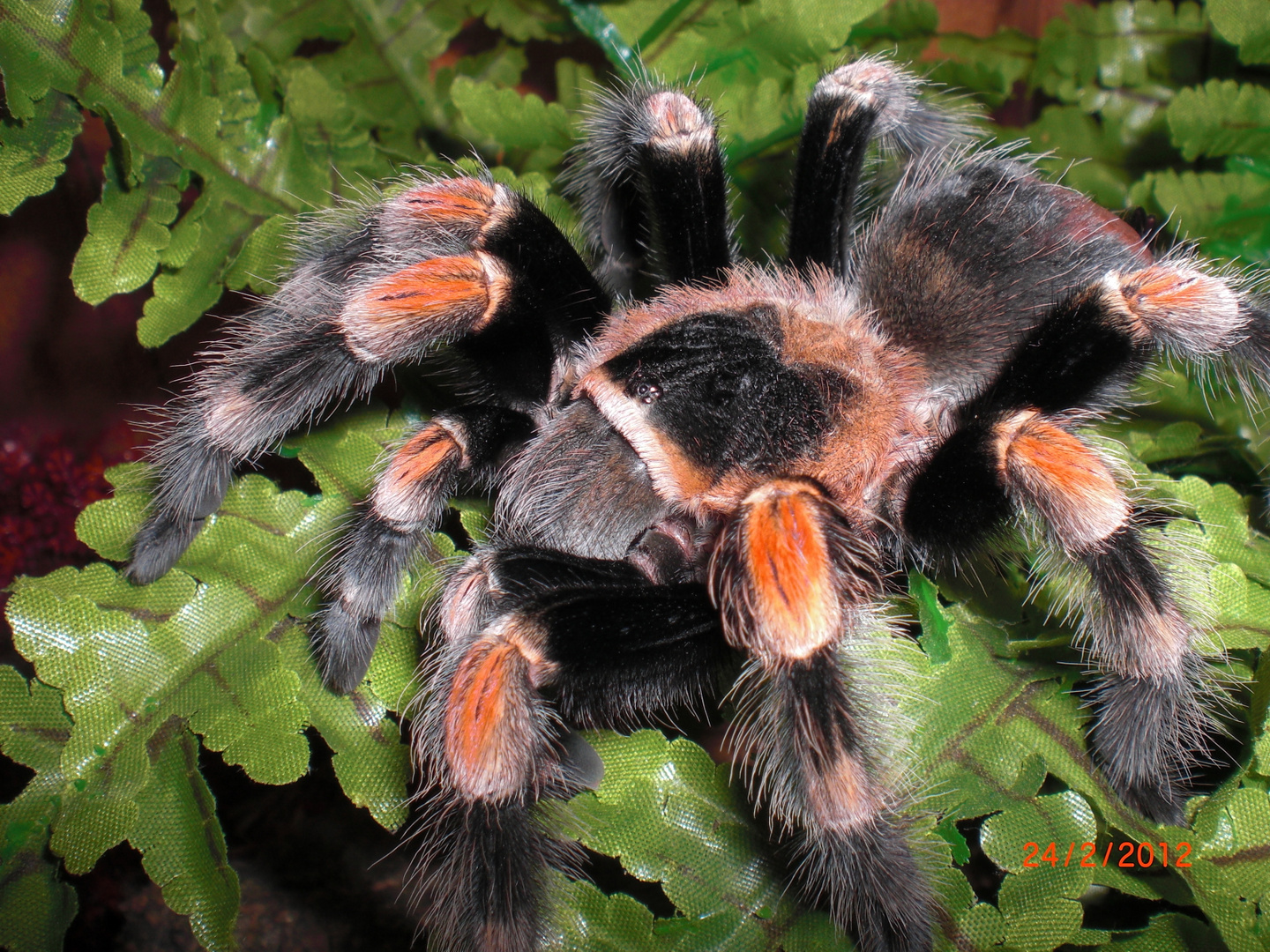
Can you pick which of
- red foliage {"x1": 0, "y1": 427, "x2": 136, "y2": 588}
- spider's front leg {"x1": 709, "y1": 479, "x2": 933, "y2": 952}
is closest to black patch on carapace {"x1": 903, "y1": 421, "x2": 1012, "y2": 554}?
spider's front leg {"x1": 709, "y1": 479, "x2": 933, "y2": 952}

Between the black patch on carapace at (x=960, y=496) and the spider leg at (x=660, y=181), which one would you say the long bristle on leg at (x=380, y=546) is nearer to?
the spider leg at (x=660, y=181)

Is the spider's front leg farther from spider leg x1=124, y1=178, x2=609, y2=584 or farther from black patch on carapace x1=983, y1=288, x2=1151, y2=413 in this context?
spider leg x1=124, y1=178, x2=609, y2=584

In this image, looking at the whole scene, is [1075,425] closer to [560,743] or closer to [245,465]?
[560,743]

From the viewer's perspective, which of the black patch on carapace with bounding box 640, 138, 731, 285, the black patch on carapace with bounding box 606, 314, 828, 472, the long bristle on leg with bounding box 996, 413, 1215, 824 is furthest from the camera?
the black patch on carapace with bounding box 640, 138, 731, 285

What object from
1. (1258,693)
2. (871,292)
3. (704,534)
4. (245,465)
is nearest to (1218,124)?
(871,292)
